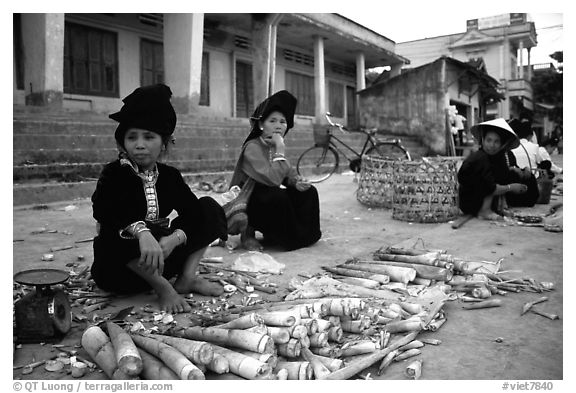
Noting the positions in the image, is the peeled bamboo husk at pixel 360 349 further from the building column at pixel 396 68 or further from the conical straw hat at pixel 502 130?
the building column at pixel 396 68

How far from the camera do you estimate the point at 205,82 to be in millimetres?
13273

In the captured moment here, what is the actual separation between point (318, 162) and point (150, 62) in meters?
5.23

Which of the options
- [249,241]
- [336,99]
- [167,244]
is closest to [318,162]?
[249,241]

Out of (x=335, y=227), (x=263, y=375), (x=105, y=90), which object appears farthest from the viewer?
(x=105, y=90)

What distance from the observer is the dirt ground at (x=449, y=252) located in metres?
1.86

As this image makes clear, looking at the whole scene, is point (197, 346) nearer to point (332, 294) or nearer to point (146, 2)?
point (332, 294)

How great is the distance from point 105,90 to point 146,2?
9.31m

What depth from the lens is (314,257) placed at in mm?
3648

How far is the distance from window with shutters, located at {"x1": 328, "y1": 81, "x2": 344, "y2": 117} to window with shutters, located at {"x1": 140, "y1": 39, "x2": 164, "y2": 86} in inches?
337

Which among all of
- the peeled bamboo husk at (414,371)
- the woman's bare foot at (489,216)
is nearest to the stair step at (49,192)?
the woman's bare foot at (489,216)

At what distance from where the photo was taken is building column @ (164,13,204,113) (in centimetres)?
973

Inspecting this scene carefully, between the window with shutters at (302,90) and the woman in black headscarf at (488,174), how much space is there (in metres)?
11.7

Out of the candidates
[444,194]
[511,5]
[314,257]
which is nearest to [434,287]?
[314,257]
